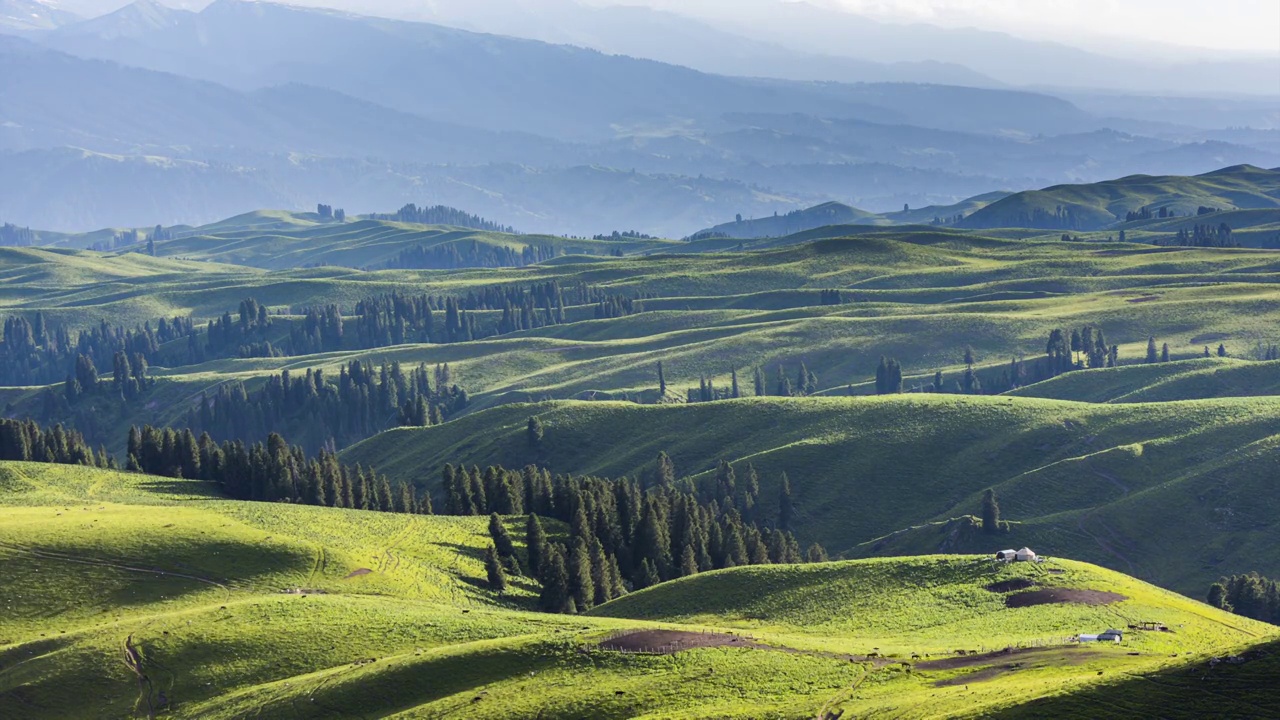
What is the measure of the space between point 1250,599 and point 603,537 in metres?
69.8

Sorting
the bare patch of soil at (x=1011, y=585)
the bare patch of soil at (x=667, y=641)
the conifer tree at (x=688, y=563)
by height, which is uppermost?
the bare patch of soil at (x=667, y=641)

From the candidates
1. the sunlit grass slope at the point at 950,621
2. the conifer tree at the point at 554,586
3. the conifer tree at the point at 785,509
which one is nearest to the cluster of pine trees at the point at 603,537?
the conifer tree at the point at 554,586

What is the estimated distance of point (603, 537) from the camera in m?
165

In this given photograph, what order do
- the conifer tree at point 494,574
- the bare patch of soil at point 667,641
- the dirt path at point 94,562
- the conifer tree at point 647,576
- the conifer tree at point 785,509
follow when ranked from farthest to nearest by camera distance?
1. the conifer tree at point 785,509
2. the conifer tree at point 647,576
3. the conifer tree at point 494,574
4. the dirt path at point 94,562
5. the bare patch of soil at point 667,641

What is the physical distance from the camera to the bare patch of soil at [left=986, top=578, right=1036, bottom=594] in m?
118

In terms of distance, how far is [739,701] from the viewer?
271ft

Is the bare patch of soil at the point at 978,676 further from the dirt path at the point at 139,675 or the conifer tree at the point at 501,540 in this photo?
the conifer tree at the point at 501,540

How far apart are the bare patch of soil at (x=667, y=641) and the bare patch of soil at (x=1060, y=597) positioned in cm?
2797

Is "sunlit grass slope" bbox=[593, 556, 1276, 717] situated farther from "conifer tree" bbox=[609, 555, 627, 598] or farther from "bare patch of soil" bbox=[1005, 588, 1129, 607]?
"conifer tree" bbox=[609, 555, 627, 598]

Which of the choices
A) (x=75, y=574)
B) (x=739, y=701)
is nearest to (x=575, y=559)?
(x=75, y=574)

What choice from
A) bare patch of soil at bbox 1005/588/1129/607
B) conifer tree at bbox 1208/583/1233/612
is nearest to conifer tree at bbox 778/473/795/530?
conifer tree at bbox 1208/583/1233/612

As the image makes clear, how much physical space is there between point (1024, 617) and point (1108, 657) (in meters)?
25.2

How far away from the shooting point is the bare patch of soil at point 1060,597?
11219cm

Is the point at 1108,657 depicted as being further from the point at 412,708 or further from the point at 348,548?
the point at 348,548
